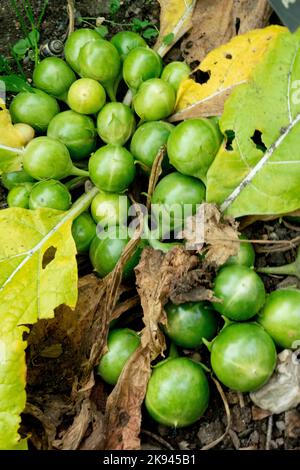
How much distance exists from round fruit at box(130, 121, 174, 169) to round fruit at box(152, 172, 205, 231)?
0.16 metres

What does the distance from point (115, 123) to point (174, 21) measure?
787 mm

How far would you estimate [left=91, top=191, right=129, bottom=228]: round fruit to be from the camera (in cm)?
268

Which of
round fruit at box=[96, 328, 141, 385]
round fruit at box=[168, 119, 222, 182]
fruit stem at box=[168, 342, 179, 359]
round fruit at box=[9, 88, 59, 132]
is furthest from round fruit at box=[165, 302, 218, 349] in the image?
round fruit at box=[9, 88, 59, 132]

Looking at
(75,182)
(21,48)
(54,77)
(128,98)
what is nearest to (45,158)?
(75,182)

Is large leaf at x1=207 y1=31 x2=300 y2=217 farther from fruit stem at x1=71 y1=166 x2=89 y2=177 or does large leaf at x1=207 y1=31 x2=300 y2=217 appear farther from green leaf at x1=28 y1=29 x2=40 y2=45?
green leaf at x1=28 y1=29 x2=40 y2=45

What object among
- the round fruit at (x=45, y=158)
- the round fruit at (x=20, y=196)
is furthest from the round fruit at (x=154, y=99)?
the round fruit at (x=20, y=196)

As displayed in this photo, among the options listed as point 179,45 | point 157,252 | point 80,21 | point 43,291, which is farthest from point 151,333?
point 80,21

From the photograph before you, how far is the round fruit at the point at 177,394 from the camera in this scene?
7.49 ft

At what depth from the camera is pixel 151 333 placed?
239 centimetres

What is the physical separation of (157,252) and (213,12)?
139 centimetres

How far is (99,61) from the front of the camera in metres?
2.74

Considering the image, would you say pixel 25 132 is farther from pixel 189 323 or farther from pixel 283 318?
pixel 283 318

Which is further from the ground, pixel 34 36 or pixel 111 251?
pixel 34 36

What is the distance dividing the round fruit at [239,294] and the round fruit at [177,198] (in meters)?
0.35
